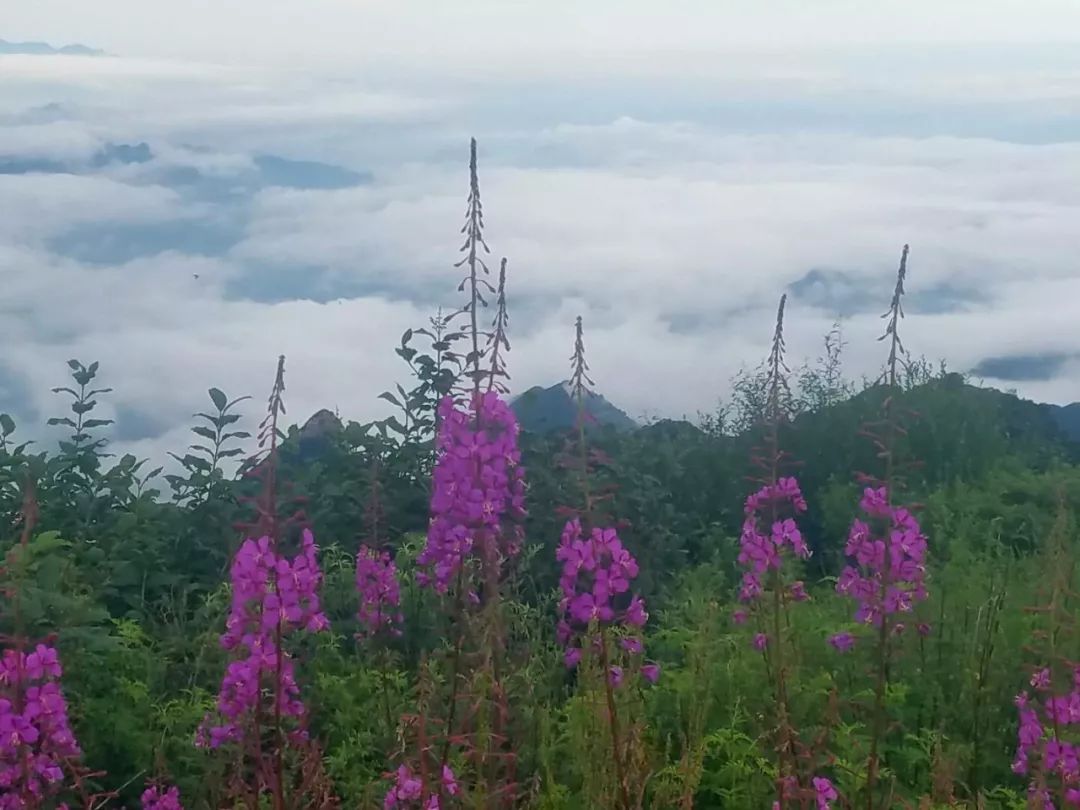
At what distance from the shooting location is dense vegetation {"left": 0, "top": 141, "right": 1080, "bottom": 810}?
3.19 m

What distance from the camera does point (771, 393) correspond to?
3.48 m

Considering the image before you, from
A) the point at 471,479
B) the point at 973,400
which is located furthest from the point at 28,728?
the point at 973,400

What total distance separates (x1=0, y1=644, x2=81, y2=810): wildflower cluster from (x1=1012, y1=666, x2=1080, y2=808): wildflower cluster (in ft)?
7.10

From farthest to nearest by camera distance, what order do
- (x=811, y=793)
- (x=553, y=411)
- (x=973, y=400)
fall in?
(x=973, y=400) → (x=553, y=411) → (x=811, y=793)

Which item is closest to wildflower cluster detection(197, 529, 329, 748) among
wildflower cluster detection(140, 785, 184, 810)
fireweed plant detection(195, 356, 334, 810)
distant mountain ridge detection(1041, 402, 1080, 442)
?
fireweed plant detection(195, 356, 334, 810)

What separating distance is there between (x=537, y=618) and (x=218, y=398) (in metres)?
1.89

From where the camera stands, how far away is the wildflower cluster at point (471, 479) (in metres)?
3.25

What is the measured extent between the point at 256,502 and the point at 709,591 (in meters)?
3.60

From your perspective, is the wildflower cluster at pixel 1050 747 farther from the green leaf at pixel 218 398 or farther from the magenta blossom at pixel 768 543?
Result: the green leaf at pixel 218 398

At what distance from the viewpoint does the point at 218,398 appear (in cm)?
653

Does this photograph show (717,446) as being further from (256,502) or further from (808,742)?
(256,502)

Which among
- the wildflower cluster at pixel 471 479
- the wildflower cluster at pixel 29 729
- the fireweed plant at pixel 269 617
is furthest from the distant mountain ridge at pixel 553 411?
the wildflower cluster at pixel 29 729

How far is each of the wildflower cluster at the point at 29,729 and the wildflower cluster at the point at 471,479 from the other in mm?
903

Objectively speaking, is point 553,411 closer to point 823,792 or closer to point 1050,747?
point 823,792
